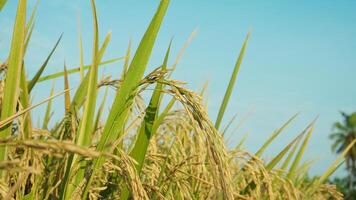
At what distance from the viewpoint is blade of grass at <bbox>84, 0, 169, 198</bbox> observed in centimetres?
152

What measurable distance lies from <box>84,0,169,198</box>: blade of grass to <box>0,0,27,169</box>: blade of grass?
310 millimetres

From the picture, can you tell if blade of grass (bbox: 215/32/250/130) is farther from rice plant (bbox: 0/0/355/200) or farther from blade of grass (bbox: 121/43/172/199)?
blade of grass (bbox: 121/43/172/199)

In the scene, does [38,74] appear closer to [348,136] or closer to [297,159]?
[297,159]

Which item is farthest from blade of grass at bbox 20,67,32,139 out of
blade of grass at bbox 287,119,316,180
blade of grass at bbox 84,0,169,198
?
blade of grass at bbox 287,119,316,180

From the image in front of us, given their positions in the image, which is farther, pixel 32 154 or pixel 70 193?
pixel 70 193

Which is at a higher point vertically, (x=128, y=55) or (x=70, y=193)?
(x=128, y=55)

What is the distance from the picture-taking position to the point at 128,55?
2432mm

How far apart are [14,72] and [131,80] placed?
382 millimetres

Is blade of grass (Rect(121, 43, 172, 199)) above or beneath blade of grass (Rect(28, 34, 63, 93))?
beneath

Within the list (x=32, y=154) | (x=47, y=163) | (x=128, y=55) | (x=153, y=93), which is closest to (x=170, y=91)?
(x=153, y=93)

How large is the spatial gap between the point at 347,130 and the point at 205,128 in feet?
172

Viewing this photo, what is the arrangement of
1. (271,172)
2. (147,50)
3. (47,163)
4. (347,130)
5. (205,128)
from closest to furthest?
(205,128), (147,50), (47,163), (271,172), (347,130)

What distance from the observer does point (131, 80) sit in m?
1.56

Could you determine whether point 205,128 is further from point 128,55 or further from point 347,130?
point 347,130
